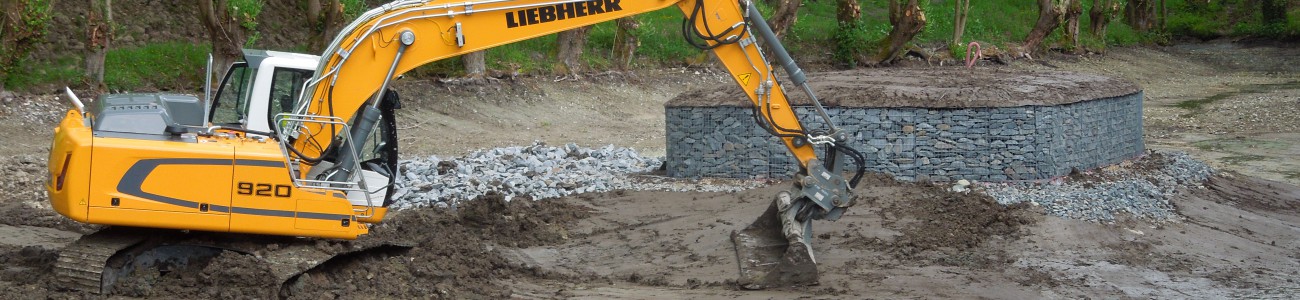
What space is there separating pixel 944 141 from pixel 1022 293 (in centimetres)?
416

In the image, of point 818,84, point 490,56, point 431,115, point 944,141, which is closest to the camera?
point 944,141

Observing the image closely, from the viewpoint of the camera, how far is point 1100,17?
3591 cm

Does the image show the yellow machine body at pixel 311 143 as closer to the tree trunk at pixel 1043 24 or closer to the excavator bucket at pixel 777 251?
the excavator bucket at pixel 777 251

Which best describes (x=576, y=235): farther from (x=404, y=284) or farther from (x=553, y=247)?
(x=404, y=284)

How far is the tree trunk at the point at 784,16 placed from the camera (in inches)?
1026

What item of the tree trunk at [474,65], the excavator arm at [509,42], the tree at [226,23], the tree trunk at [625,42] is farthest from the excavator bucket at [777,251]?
the tree trunk at [625,42]

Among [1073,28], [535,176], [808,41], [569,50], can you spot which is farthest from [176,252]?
[1073,28]

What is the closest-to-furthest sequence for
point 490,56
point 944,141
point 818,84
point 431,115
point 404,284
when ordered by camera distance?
point 404,284 → point 944,141 → point 818,84 → point 431,115 → point 490,56

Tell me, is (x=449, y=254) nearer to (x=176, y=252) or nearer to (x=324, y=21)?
(x=176, y=252)

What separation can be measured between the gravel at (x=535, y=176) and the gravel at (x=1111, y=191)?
285cm

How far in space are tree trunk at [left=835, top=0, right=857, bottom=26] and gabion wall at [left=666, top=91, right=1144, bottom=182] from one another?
1443 centimetres

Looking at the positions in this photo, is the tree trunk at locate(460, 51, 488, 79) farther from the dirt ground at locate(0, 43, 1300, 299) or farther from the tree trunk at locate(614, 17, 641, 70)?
the dirt ground at locate(0, 43, 1300, 299)

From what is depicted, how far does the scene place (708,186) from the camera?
43.1ft

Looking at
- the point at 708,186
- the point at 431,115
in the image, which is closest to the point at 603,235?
the point at 708,186
